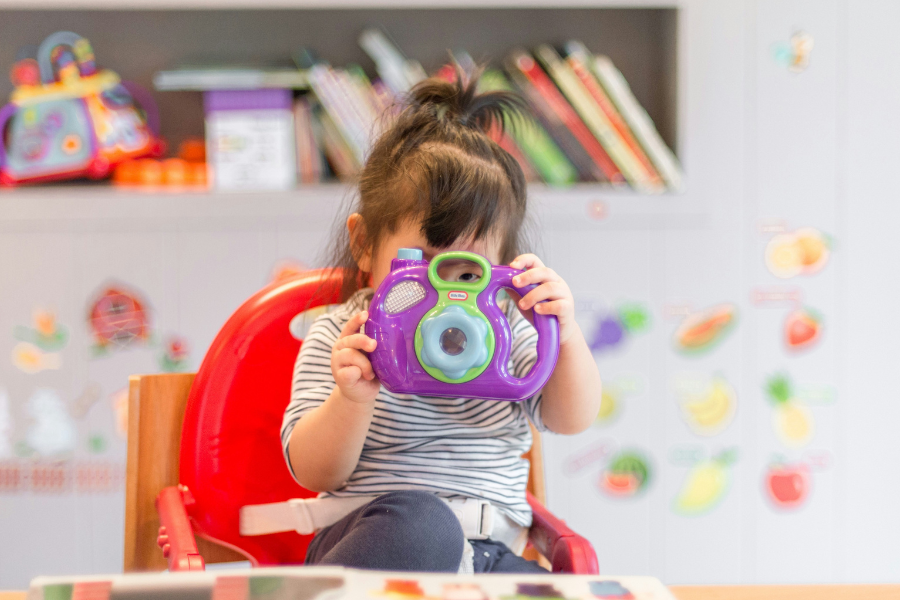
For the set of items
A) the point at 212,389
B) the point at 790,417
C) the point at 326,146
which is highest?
the point at 326,146

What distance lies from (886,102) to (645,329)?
1.95ft

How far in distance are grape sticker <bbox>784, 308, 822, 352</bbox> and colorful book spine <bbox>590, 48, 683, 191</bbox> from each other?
1.05 feet

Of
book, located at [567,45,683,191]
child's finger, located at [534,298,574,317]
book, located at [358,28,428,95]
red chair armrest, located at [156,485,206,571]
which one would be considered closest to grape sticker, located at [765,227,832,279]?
book, located at [567,45,683,191]

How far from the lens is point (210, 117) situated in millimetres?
1311

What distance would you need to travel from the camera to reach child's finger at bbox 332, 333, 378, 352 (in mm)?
538

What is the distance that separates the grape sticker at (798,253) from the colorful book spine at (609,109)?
0.78ft

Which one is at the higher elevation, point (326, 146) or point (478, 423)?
point (326, 146)

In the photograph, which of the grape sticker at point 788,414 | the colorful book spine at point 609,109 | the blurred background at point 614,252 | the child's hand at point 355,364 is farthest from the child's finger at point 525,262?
the grape sticker at point 788,414

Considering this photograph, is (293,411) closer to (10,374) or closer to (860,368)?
(10,374)

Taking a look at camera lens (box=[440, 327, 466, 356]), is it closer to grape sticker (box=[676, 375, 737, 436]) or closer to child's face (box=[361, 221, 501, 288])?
child's face (box=[361, 221, 501, 288])

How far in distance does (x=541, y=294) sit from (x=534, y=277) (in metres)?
0.01

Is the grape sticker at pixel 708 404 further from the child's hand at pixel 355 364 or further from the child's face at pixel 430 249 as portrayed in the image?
the child's hand at pixel 355 364

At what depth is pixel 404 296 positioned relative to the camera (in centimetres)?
52

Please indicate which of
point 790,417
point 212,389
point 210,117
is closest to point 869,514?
point 790,417
